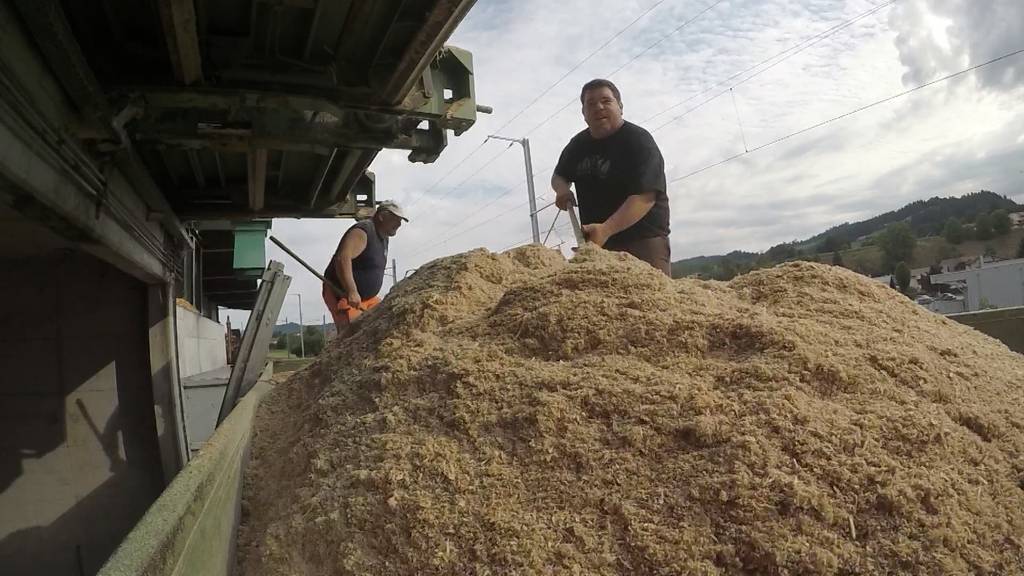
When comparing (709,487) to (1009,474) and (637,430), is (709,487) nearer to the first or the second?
(637,430)

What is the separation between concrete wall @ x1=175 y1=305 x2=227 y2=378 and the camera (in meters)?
7.84

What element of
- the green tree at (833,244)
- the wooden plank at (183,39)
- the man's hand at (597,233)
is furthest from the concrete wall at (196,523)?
the green tree at (833,244)

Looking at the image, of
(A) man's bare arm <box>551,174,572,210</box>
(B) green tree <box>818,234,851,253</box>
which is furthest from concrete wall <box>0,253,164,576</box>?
(B) green tree <box>818,234,851,253</box>

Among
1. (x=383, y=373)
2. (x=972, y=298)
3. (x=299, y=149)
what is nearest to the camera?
(x=383, y=373)

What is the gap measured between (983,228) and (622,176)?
53881mm

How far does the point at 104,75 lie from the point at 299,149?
102cm

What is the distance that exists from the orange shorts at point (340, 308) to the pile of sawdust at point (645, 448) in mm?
2338

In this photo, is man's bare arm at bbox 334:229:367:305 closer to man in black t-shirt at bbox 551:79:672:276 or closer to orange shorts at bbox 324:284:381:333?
orange shorts at bbox 324:284:381:333

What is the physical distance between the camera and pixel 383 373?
2.03 meters

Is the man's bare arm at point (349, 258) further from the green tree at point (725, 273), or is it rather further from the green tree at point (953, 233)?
the green tree at point (953, 233)

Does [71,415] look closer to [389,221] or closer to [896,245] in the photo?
[389,221]

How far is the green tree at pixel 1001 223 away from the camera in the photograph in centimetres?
4566

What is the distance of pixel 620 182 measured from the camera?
3.59 meters

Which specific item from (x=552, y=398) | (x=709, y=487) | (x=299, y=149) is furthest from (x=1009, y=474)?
(x=299, y=149)
